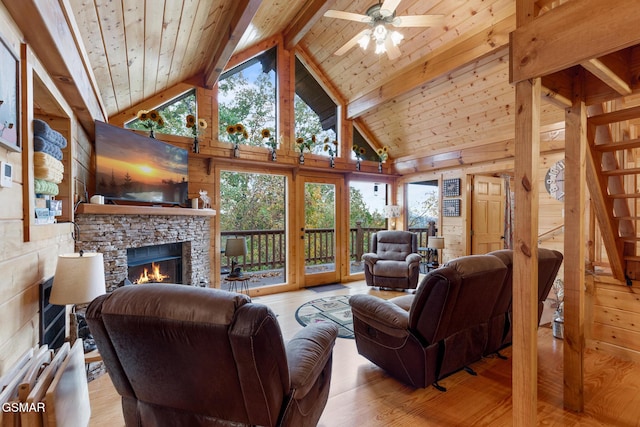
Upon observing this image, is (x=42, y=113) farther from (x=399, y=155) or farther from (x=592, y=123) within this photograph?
(x=399, y=155)

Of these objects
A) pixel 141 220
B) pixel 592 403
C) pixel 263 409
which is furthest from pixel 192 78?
pixel 592 403

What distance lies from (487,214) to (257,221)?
14.9ft

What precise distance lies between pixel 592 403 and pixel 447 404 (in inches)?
39.7

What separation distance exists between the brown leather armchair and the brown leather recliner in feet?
12.2

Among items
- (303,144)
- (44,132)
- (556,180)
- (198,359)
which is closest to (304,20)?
(303,144)

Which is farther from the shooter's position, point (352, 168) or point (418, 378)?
point (352, 168)

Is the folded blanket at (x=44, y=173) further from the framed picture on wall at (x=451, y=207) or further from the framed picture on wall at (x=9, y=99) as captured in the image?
the framed picture on wall at (x=451, y=207)

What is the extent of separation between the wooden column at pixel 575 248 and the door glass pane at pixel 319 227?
160 inches

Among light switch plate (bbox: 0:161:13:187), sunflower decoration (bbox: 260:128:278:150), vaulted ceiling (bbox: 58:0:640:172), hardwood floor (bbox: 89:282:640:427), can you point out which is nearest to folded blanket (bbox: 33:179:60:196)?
light switch plate (bbox: 0:161:13:187)

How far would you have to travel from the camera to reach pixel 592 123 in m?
2.04

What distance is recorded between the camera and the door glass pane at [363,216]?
629 centimetres

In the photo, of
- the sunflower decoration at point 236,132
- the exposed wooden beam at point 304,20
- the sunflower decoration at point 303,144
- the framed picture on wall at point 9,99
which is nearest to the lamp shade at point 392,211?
the sunflower decoration at point 303,144

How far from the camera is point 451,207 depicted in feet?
18.3

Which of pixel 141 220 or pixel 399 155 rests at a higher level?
pixel 399 155
